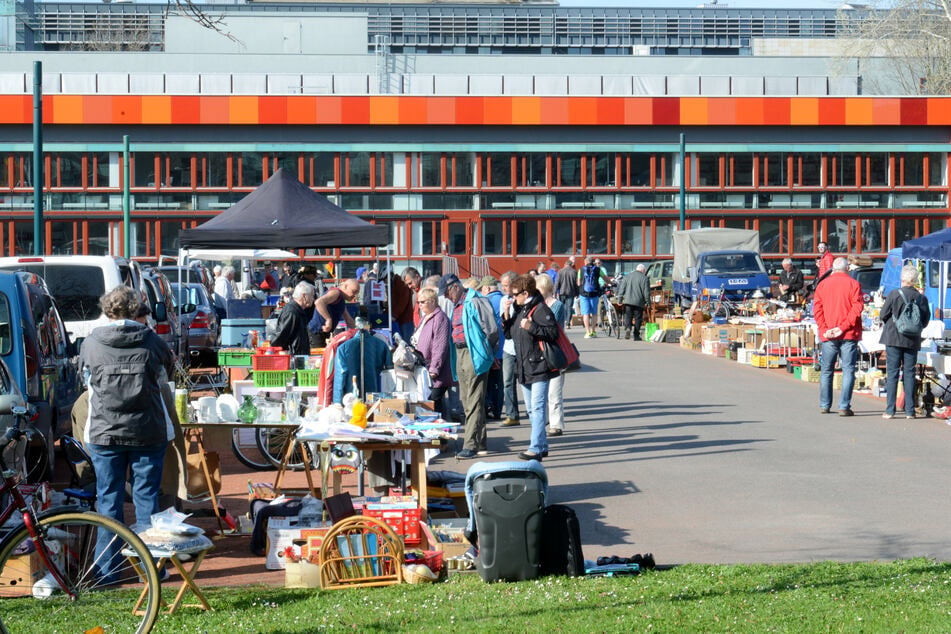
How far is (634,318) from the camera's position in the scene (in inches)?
1281

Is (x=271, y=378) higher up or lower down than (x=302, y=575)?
higher up

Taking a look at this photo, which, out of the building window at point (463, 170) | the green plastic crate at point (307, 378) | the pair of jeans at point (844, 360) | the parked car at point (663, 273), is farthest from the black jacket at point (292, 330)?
the building window at point (463, 170)

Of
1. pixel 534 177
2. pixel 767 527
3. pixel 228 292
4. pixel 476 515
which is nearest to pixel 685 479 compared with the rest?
pixel 767 527

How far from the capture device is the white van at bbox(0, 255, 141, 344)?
15516mm

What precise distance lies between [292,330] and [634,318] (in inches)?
704

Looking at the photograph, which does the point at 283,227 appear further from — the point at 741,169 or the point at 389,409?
the point at 741,169

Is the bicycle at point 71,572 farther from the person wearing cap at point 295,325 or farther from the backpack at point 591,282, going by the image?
the backpack at point 591,282

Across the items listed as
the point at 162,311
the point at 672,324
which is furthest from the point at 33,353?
the point at 672,324

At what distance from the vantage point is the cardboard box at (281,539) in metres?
8.89

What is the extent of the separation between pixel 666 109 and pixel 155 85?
20.3 m

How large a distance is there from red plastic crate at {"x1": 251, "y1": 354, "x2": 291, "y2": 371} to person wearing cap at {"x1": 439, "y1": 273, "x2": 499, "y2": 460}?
1919mm

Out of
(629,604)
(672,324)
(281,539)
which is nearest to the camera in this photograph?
(629,604)

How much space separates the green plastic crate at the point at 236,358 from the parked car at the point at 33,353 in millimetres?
2892

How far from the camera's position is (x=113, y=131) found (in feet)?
172
